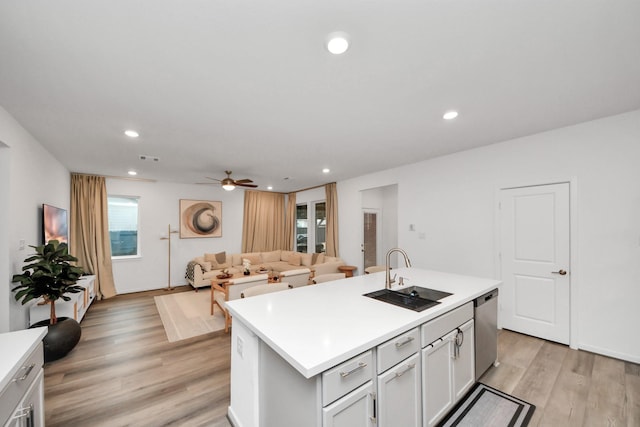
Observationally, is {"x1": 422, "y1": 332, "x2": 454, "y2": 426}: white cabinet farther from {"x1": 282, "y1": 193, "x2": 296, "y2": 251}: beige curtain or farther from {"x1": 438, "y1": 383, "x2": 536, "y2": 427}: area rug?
{"x1": 282, "y1": 193, "x2": 296, "y2": 251}: beige curtain

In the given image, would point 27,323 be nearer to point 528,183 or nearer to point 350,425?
point 350,425

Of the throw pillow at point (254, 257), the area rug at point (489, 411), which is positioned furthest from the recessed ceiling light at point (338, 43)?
the throw pillow at point (254, 257)

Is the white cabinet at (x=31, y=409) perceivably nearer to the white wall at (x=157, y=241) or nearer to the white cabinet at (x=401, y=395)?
the white cabinet at (x=401, y=395)

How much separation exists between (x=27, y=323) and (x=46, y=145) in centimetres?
219

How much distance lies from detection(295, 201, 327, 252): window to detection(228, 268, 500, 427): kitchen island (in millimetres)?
4971

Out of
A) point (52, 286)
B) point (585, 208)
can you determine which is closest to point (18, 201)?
point (52, 286)

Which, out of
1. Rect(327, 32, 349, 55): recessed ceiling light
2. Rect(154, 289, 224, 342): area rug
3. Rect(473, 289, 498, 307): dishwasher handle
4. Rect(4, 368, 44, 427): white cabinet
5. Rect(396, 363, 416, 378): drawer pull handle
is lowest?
Rect(154, 289, 224, 342): area rug

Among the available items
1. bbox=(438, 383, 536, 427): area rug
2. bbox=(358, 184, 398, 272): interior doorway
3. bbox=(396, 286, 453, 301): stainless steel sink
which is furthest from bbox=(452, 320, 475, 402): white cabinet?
bbox=(358, 184, 398, 272): interior doorway

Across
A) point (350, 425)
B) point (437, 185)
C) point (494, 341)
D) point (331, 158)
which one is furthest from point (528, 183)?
point (350, 425)

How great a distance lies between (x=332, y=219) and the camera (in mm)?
6215

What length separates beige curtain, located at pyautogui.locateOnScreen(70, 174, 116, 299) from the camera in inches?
193

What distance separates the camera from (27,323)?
284 cm

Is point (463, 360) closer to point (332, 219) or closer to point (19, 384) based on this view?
point (19, 384)

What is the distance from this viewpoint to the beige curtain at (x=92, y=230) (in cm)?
490
